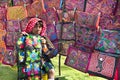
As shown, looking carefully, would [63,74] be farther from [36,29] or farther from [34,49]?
[36,29]

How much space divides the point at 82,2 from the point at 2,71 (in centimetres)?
269

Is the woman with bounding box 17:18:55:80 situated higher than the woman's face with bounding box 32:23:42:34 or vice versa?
the woman's face with bounding box 32:23:42:34

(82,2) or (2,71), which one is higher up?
(82,2)

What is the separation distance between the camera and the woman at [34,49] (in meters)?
5.04

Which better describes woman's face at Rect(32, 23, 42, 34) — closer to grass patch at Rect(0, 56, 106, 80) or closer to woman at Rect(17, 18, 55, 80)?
woman at Rect(17, 18, 55, 80)

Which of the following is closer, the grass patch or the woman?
the woman

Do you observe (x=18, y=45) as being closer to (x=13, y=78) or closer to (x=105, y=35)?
(x=105, y=35)

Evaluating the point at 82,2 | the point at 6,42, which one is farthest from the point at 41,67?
the point at 6,42

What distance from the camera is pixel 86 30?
6.12 m

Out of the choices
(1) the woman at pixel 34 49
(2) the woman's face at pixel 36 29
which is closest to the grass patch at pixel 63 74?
(1) the woman at pixel 34 49

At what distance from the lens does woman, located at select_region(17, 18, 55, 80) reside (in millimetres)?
5035

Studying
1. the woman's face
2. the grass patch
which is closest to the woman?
the woman's face

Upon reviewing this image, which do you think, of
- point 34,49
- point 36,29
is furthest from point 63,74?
point 36,29

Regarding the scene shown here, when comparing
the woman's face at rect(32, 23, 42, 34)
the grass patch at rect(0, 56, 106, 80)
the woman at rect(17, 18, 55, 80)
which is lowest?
the grass patch at rect(0, 56, 106, 80)
